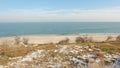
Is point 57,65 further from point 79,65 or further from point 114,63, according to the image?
point 114,63

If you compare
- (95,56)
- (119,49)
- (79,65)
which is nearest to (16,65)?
(79,65)

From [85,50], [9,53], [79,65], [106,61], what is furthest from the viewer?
[9,53]

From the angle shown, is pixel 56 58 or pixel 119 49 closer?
pixel 56 58

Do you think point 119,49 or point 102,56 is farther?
point 119,49

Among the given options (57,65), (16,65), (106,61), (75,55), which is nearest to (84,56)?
(75,55)

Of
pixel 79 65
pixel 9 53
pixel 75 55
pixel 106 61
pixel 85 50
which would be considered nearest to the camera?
A: pixel 79 65

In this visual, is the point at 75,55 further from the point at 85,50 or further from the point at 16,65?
the point at 16,65

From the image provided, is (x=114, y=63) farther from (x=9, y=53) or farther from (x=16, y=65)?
(x=9, y=53)

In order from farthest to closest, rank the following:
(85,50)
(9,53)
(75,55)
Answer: (9,53)
(85,50)
(75,55)

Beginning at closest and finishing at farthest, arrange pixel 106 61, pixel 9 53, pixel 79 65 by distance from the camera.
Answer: pixel 79 65 < pixel 106 61 < pixel 9 53
